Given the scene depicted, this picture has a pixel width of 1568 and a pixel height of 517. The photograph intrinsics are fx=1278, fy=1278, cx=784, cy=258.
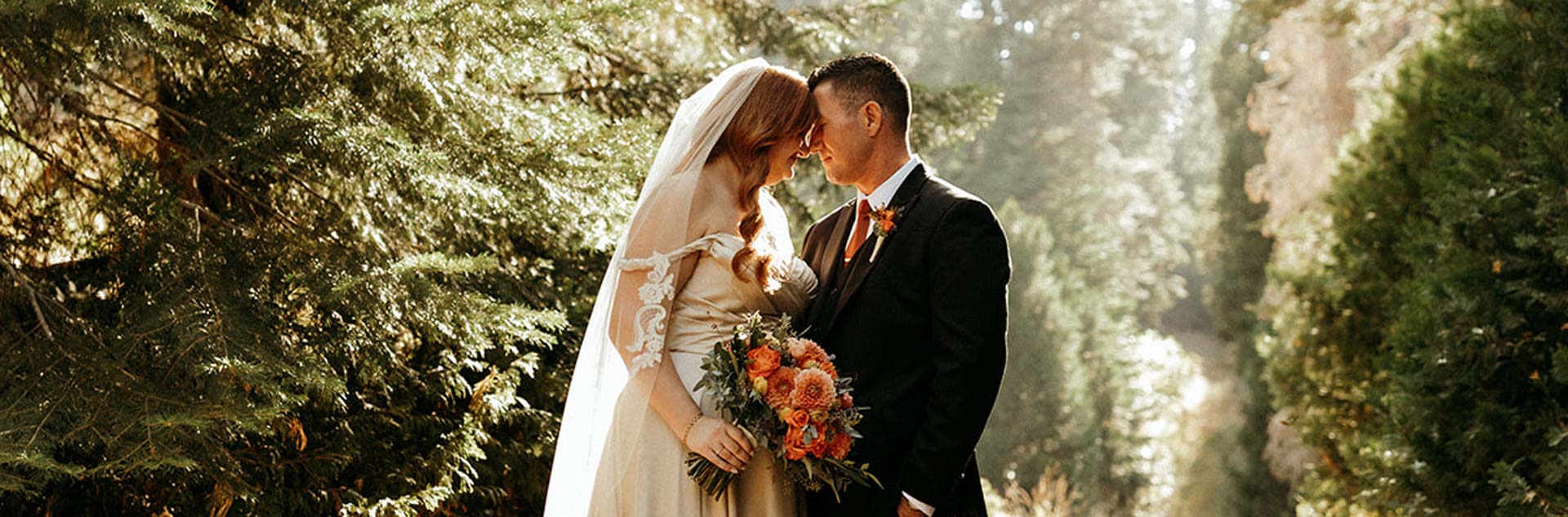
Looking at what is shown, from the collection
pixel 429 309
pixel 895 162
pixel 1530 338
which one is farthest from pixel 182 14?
pixel 1530 338

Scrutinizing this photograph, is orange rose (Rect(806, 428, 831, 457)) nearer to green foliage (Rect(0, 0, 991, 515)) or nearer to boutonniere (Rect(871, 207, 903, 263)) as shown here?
boutonniere (Rect(871, 207, 903, 263))

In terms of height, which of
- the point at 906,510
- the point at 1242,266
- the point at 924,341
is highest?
the point at 1242,266

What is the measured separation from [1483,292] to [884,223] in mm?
3722

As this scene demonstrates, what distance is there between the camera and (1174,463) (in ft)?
59.4

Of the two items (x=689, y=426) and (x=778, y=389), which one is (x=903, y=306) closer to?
(x=778, y=389)

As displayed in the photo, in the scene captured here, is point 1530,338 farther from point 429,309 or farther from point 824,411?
point 429,309

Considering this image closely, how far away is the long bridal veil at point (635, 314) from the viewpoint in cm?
301

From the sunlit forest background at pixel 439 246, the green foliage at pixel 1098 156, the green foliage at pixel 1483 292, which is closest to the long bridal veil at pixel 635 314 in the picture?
the sunlit forest background at pixel 439 246

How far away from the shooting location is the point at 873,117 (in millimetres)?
3326

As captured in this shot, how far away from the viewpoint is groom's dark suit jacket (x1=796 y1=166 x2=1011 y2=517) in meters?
2.98

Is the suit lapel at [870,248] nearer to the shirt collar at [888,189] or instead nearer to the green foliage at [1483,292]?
the shirt collar at [888,189]

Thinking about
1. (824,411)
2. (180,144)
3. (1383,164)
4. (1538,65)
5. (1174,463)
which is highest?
(1174,463)

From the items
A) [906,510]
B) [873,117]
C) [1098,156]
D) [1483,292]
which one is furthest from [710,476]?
[1098,156]

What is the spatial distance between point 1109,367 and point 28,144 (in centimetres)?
1509
